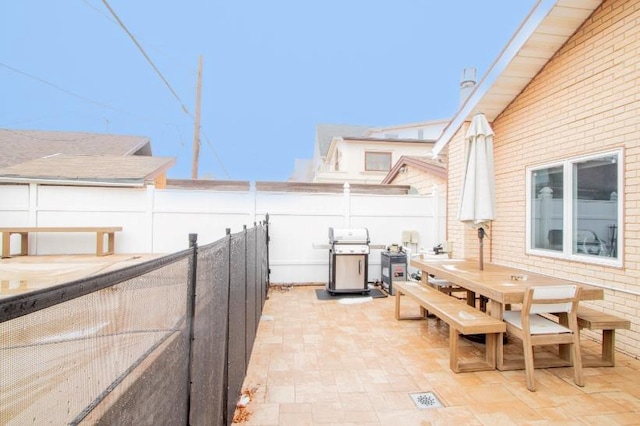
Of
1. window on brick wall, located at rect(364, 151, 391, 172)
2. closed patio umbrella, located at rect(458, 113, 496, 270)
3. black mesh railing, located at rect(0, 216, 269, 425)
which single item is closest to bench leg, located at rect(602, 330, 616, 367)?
closed patio umbrella, located at rect(458, 113, 496, 270)

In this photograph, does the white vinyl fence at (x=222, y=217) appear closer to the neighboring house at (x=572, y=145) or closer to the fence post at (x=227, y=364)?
the neighboring house at (x=572, y=145)

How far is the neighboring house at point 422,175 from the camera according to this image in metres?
7.39

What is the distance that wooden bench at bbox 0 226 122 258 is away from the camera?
21.5ft

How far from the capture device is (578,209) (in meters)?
4.31

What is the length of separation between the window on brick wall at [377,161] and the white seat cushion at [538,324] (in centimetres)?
1191

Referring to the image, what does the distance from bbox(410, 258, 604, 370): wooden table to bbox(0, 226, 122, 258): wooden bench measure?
6272 mm

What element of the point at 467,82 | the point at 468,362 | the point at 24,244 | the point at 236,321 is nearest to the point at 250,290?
the point at 236,321

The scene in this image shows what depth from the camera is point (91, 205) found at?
6.86 m

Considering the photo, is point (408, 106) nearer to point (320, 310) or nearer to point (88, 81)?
point (88, 81)

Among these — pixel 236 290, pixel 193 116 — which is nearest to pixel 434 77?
pixel 193 116

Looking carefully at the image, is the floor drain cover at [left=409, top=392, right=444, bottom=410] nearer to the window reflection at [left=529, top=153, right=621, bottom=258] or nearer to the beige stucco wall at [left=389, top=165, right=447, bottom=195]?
the window reflection at [left=529, top=153, right=621, bottom=258]

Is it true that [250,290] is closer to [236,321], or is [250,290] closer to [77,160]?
[236,321]

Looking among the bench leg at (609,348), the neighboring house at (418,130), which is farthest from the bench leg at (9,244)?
the neighboring house at (418,130)

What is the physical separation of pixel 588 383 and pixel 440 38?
47916 mm
